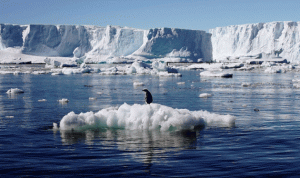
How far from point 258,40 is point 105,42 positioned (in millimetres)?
66449

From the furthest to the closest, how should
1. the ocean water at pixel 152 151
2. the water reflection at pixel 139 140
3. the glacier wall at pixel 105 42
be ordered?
1. the glacier wall at pixel 105 42
2. the water reflection at pixel 139 140
3. the ocean water at pixel 152 151

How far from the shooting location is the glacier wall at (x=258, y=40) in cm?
13976

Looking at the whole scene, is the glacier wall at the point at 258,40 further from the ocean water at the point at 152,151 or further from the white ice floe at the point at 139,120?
the ocean water at the point at 152,151

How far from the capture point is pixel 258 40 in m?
155

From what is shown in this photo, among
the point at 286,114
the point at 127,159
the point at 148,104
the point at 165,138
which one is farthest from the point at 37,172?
the point at 286,114

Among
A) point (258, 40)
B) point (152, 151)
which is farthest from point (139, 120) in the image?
point (258, 40)

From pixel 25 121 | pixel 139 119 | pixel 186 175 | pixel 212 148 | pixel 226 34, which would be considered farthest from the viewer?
pixel 226 34

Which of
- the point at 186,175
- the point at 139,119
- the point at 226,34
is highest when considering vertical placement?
the point at 226,34

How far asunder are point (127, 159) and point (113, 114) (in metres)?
3.88

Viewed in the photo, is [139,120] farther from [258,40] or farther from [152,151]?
[258,40]

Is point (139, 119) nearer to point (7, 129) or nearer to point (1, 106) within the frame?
point (7, 129)

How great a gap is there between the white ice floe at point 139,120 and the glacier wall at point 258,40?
130 m

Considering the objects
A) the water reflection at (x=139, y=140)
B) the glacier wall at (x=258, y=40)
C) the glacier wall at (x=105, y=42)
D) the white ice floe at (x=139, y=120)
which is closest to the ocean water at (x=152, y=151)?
the water reflection at (x=139, y=140)

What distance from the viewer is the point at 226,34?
16612 centimetres
